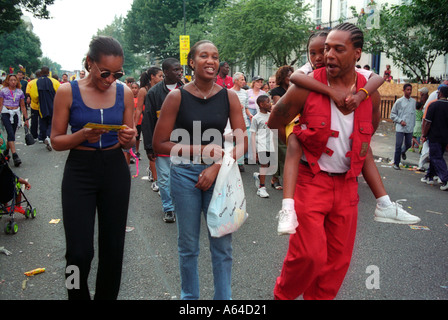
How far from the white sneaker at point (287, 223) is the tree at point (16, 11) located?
21.2 m

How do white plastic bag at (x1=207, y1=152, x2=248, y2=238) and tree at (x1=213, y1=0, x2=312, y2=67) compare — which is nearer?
white plastic bag at (x1=207, y1=152, x2=248, y2=238)

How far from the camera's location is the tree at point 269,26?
25.6m

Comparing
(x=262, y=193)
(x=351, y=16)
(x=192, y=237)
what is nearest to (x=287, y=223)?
(x=192, y=237)

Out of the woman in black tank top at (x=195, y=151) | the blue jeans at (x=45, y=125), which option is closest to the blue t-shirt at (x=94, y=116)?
the woman in black tank top at (x=195, y=151)

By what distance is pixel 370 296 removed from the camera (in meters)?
3.62

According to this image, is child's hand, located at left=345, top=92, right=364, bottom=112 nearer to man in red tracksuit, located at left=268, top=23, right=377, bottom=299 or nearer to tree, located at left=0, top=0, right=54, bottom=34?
man in red tracksuit, located at left=268, top=23, right=377, bottom=299

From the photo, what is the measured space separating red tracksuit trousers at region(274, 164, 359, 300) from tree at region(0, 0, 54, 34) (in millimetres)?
21103

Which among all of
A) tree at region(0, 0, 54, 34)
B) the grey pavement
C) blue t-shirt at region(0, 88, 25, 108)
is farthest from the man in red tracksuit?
tree at region(0, 0, 54, 34)

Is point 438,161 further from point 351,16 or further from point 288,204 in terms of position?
point 351,16

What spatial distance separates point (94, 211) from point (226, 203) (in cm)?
94

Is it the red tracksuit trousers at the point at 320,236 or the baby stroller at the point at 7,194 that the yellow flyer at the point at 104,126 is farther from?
the baby stroller at the point at 7,194

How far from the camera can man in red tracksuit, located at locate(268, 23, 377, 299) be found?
2.70 metres

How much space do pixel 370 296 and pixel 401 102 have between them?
316 inches
